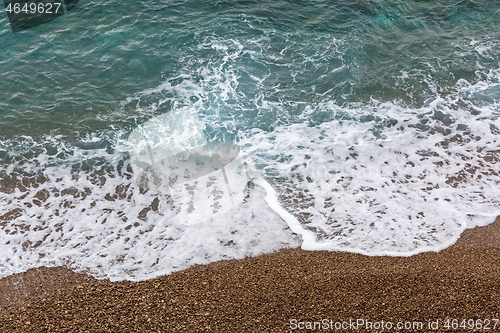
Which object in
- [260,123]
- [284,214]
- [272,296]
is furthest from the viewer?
[260,123]

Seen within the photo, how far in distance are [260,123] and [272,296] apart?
5.42 m

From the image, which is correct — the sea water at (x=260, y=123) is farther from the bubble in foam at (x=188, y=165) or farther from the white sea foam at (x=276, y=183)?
the bubble in foam at (x=188, y=165)

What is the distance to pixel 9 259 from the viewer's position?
7117mm

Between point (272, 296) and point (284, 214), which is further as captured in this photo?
point (284, 214)

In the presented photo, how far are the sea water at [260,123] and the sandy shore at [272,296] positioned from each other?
0.37 m

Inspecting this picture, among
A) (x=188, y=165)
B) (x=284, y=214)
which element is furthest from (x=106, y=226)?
(x=284, y=214)

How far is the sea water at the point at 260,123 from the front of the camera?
7.61m

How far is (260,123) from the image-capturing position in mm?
10500

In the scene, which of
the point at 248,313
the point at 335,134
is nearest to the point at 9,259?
the point at 248,313

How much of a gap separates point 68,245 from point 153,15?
982 cm

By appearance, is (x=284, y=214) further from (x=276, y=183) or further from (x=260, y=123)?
(x=260, y=123)

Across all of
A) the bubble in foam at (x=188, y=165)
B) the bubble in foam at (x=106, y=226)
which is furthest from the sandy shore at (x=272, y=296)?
the bubble in foam at (x=188, y=165)

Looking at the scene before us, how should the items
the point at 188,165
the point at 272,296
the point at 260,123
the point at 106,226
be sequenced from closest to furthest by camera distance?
the point at 272,296
the point at 106,226
the point at 188,165
the point at 260,123

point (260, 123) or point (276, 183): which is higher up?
point (260, 123)
